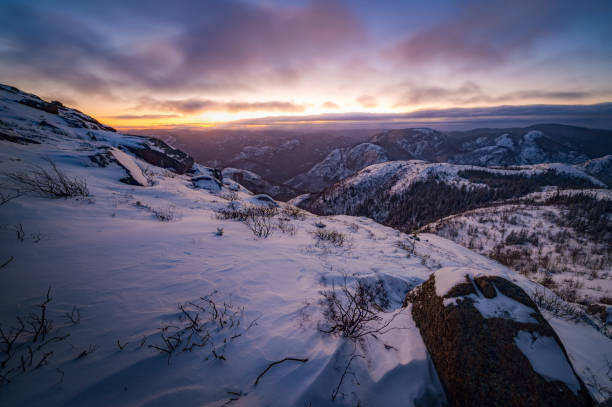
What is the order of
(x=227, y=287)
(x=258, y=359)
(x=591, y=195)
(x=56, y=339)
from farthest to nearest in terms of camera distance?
(x=591, y=195), (x=227, y=287), (x=258, y=359), (x=56, y=339)

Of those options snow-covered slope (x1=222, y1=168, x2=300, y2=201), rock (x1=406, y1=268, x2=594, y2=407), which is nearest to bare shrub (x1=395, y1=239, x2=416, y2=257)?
rock (x1=406, y1=268, x2=594, y2=407)

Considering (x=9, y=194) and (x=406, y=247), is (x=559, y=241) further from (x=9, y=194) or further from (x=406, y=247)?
(x=9, y=194)

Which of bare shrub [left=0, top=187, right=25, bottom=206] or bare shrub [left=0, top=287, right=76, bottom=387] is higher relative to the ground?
bare shrub [left=0, top=187, right=25, bottom=206]

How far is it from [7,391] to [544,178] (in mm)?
124202

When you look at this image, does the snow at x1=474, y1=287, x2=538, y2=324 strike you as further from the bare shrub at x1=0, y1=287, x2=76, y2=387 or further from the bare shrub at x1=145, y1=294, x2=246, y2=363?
the bare shrub at x1=0, y1=287, x2=76, y2=387

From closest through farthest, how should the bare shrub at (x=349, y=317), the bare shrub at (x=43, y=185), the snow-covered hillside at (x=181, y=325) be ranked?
the snow-covered hillside at (x=181, y=325) → the bare shrub at (x=349, y=317) → the bare shrub at (x=43, y=185)

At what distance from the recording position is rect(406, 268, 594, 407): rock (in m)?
1.79

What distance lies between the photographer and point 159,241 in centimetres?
400

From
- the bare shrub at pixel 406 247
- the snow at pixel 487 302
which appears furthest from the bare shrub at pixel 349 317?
the bare shrub at pixel 406 247

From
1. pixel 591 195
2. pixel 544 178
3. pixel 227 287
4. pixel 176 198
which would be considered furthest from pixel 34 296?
pixel 544 178

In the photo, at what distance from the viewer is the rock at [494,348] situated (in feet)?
5.89

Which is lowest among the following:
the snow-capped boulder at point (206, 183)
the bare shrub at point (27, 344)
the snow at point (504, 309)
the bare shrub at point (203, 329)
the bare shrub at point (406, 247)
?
the bare shrub at point (406, 247)

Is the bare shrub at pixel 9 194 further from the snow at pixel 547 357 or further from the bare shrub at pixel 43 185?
the snow at pixel 547 357

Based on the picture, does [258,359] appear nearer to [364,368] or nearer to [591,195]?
[364,368]
